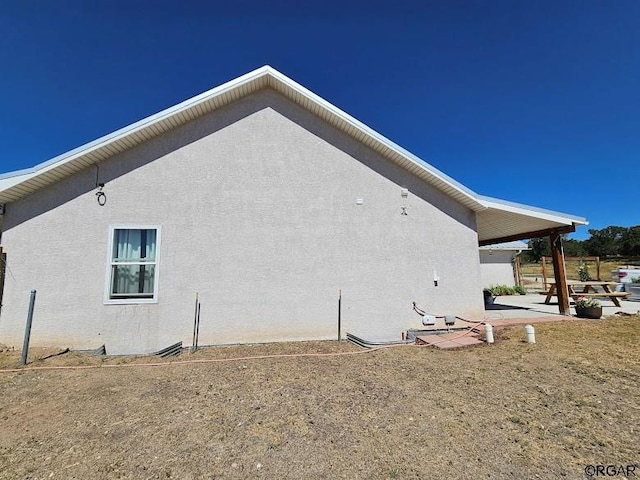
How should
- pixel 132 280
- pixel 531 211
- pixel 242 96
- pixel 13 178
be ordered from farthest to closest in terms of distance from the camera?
pixel 531 211 < pixel 242 96 < pixel 132 280 < pixel 13 178

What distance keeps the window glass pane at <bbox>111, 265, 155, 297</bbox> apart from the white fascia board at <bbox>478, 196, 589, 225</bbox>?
891 cm

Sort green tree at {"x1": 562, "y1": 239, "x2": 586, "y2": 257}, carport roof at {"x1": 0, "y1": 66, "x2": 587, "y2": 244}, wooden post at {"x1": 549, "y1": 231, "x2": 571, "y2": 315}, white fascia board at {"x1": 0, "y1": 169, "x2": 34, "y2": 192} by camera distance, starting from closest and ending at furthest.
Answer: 1. white fascia board at {"x1": 0, "y1": 169, "x2": 34, "y2": 192}
2. carport roof at {"x1": 0, "y1": 66, "x2": 587, "y2": 244}
3. wooden post at {"x1": 549, "y1": 231, "x2": 571, "y2": 315}
4. green tree at {"x1": 562, "y1": 239, "x2": 586, "y2": 257}

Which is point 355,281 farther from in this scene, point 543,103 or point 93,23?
point 543,103

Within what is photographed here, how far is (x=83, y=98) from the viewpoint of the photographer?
11023 mm

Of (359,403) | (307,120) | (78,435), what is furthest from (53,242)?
(359,403)

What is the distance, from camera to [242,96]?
26.8ft

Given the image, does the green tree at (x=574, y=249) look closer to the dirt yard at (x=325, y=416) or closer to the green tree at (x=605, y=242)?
the green tree at (x=605, y=242)

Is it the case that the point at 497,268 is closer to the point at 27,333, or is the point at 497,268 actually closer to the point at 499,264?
the point at 499,264

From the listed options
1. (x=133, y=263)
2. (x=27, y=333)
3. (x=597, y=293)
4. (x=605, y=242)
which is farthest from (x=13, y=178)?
(x=605, y=242)

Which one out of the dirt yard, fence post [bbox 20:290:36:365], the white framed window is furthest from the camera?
the white framed window

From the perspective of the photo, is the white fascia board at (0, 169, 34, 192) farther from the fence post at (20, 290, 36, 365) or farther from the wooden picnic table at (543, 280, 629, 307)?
the wooden picnic table at (543, 280, 629, 307)

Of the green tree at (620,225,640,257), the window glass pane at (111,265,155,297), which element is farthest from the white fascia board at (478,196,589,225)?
the green tree at (620,225,640,257)

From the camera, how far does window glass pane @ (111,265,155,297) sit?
7.14 meters

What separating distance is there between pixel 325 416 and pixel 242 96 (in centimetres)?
764
